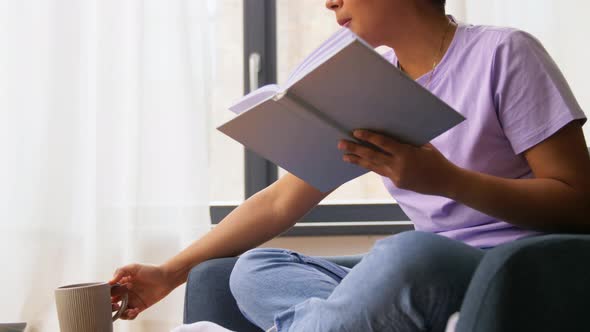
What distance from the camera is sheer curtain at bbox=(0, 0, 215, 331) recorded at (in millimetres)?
2115

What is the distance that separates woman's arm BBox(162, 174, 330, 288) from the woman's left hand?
468mm

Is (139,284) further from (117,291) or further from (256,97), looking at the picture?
(256,97)

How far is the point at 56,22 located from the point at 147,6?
282 millimetres

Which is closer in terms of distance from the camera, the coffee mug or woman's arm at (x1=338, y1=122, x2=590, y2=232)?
woman's arm at (x1=338, y1=122, x2=590, y2=232)

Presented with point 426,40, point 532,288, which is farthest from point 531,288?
point 426,40

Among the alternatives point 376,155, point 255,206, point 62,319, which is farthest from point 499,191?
point 62,319

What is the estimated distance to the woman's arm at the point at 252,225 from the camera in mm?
1379

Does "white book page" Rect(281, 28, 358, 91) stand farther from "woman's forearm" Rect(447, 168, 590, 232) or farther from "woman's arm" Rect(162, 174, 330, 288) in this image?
"woman's arm" Rect(162, 174, 330, 288)

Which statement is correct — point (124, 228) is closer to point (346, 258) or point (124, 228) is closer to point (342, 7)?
point (346, 258)

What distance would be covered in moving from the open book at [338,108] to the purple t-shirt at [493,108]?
0.72 feet

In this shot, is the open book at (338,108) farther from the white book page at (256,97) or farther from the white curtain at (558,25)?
the white curtain at (558,25)

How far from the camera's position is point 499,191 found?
0.97m

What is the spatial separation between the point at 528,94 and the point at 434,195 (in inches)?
8.1

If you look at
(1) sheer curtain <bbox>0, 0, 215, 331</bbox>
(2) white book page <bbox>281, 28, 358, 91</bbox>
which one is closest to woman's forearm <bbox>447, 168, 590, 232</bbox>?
(2) white book page <bbox>281, 28, 358, 91</bbox>
